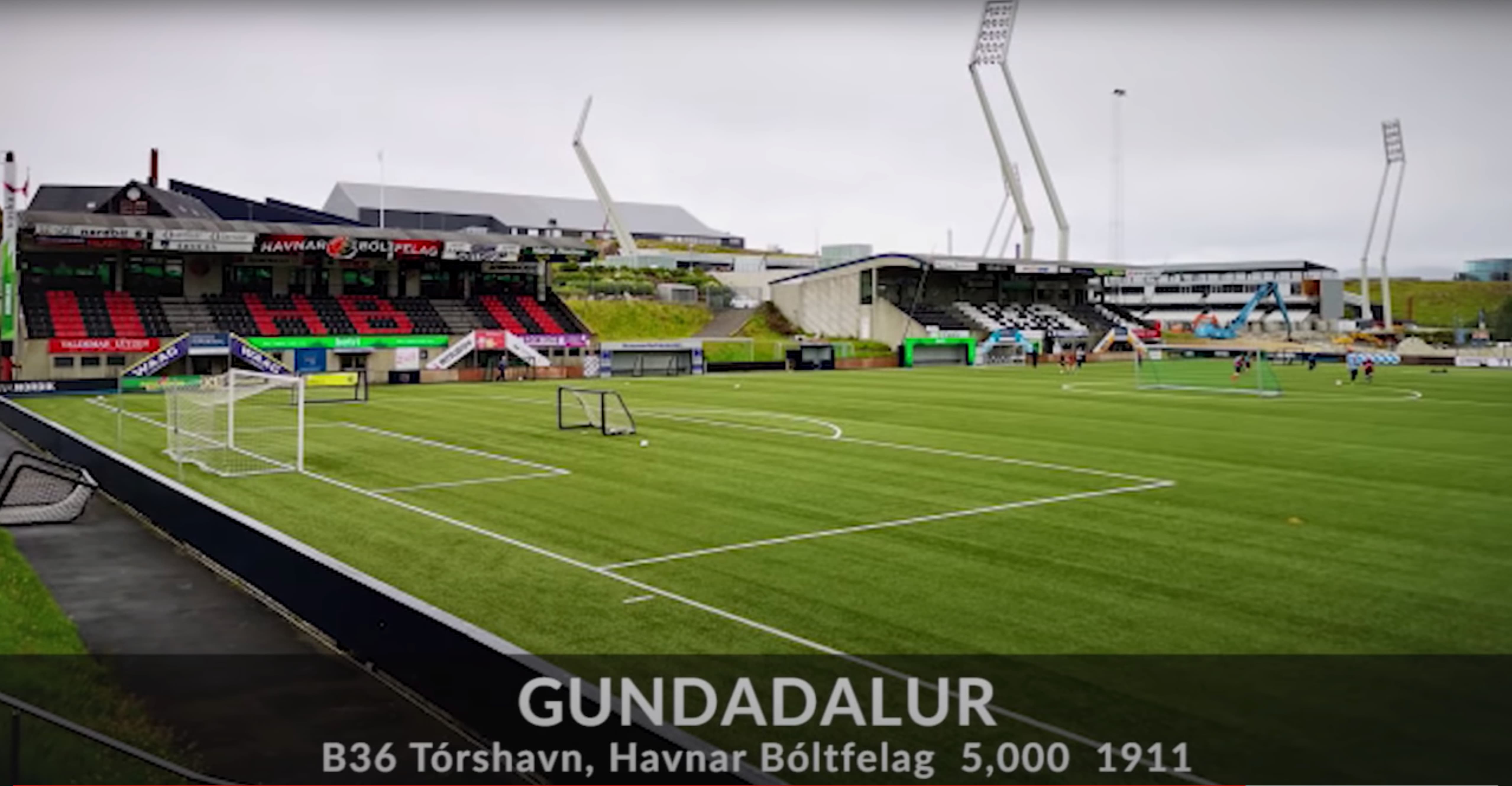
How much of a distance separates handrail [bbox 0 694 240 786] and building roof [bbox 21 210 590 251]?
53342mm

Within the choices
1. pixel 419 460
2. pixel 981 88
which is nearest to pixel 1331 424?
pixel 419 460

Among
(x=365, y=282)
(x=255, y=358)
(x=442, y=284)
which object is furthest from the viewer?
(x=442, y=284)

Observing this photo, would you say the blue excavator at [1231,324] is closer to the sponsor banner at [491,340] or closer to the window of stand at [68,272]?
the sponsor banner at [491,340]

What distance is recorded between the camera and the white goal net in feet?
75.3

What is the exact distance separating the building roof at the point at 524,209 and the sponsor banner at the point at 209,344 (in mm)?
79300

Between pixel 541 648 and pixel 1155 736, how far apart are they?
5.55m

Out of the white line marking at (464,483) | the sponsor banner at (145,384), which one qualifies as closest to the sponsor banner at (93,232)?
the sponsor banner at (145,384)

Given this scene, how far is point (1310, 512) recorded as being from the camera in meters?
18.1

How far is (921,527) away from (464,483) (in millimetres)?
9189

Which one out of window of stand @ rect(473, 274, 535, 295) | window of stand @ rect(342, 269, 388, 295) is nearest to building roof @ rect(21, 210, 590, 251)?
window of stand @ rect(342, 269, 388, 295)

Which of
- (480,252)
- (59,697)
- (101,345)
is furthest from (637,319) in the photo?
(59,697)

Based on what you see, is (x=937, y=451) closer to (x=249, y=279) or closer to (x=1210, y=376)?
(x=1210, y=376)

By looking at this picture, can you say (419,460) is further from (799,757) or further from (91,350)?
(91,350)

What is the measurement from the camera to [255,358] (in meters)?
51.6
